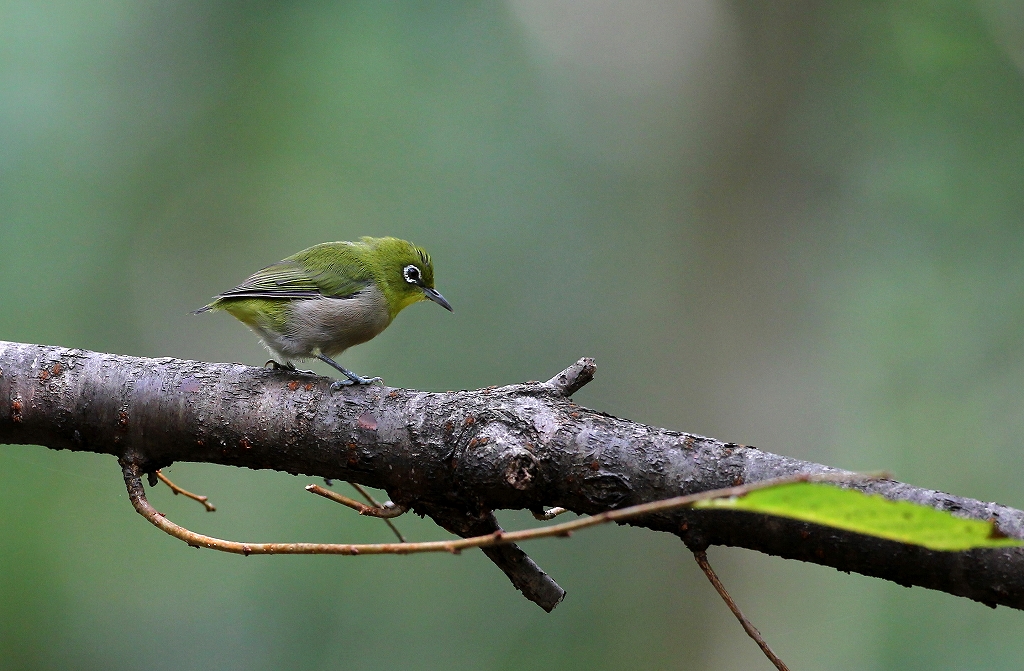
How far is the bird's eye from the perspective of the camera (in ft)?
12.3

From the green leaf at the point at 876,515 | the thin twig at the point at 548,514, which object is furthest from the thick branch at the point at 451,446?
the green leaf at the point at 876,515

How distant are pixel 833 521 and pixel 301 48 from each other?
254 inches

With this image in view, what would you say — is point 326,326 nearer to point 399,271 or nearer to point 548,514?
point 399,271

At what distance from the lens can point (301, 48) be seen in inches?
258

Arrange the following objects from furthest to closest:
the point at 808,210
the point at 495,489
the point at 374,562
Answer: the point at 808,210, the point at 374,562, the point at 495,489

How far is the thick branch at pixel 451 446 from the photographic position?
5.67 feet

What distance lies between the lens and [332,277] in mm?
3477

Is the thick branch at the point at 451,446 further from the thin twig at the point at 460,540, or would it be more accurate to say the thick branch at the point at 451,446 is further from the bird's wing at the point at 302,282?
the bird's wing at the point at 302,282

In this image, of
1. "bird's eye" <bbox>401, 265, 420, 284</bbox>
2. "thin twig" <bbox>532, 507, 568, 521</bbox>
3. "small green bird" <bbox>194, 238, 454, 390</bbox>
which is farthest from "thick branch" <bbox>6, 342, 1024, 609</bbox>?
"bird's eye" <bbox>401, 265, 420, 284</bbox>

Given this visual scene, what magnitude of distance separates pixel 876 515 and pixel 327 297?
2696 millimetres

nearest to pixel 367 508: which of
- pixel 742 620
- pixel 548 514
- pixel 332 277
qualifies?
pixel 548 514

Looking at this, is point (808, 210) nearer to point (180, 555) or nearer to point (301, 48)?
point (301, 48)

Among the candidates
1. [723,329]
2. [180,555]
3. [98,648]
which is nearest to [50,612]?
[98,648]

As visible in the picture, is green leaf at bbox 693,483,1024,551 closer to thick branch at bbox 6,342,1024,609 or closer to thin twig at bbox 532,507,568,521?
thick branch at bbox 6,342,1024,609
